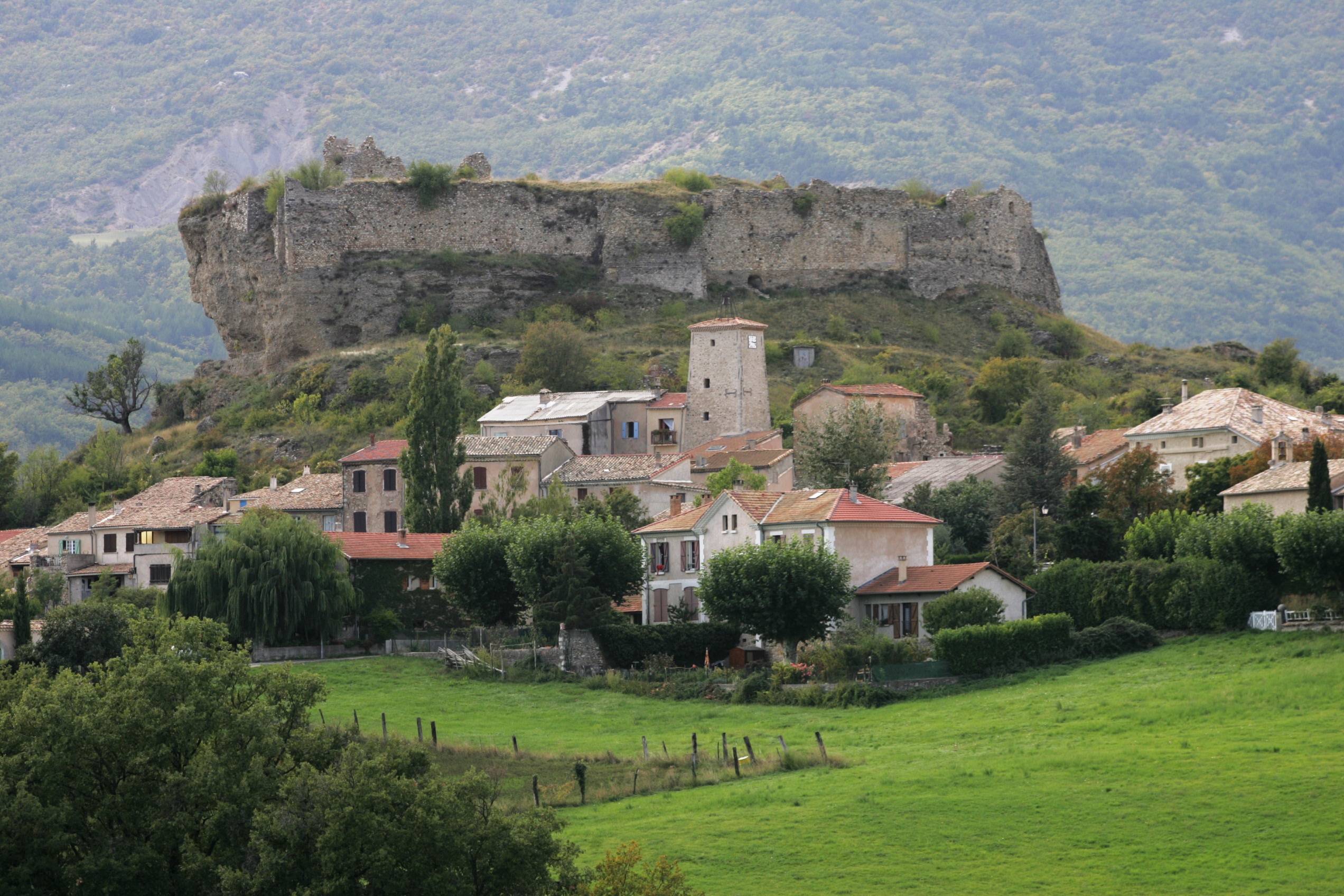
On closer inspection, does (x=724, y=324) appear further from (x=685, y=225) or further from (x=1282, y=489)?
(x=1282, y=489)

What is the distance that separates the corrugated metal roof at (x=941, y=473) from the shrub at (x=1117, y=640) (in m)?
19.8

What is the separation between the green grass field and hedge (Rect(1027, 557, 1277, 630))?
3.79 ft

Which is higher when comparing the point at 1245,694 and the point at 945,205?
the point at 945,205

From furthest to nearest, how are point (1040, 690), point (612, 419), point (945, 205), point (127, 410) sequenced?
1. point (945, 205)
2. point (127, 410)
3. point (612, 419)
4. point (1040, 690)

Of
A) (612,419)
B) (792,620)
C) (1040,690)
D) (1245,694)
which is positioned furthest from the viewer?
(612,419)

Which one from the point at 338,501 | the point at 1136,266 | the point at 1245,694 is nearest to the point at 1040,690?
the point at 1245,694

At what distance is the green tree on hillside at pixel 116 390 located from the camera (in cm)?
9106

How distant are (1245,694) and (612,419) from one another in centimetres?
4105

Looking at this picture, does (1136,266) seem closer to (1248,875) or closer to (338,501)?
(338,501)

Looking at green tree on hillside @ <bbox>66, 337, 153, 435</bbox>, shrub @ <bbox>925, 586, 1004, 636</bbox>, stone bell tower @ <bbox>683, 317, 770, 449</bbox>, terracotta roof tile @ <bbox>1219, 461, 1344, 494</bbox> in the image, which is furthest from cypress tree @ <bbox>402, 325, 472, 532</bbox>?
green tree on hillside @ <bbox>66, 337, 153, 435</bbox>

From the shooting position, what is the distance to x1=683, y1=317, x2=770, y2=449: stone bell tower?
237 ft

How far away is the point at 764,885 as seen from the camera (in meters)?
26.9

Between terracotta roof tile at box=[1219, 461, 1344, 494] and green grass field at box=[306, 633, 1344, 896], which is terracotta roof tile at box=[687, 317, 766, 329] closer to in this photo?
terracotta roof tile at box=[1219, 461, 1344, 494]

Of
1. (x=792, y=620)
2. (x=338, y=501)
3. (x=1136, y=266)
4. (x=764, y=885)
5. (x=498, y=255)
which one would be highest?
(x=1136, y=266)
